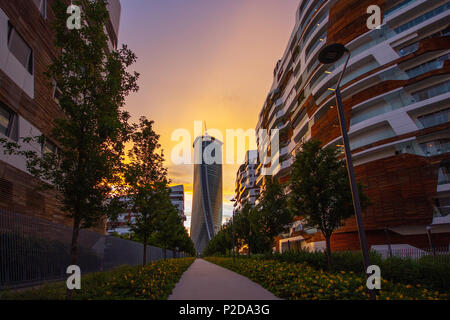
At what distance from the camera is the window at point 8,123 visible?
1269 cm

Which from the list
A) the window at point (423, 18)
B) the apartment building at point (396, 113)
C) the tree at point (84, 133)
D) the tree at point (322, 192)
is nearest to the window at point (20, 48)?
the tree at point (84, 133)

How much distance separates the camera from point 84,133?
28.6 feet

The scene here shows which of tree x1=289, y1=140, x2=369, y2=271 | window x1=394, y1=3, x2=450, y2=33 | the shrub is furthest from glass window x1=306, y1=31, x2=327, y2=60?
the shrub

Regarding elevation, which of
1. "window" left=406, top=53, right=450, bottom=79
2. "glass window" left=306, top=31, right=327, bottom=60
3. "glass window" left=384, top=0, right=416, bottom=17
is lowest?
"window" left=406, top=53, right=450, bottom=79

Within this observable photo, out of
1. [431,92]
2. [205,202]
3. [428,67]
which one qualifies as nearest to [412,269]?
[431,92]

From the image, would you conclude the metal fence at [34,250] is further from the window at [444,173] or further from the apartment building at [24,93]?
the window at [444,173]

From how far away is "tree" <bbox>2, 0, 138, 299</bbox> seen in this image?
8.25 m

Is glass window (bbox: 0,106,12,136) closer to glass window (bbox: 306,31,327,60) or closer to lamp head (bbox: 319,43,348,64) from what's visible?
lamp head (bbox: 319,43,348,64)

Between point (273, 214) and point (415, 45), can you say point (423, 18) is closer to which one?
point (415, 45)

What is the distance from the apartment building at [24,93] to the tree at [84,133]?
205 inches

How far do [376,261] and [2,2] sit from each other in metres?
21.0

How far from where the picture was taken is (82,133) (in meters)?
8.70

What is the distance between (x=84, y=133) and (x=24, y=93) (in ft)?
27.0
